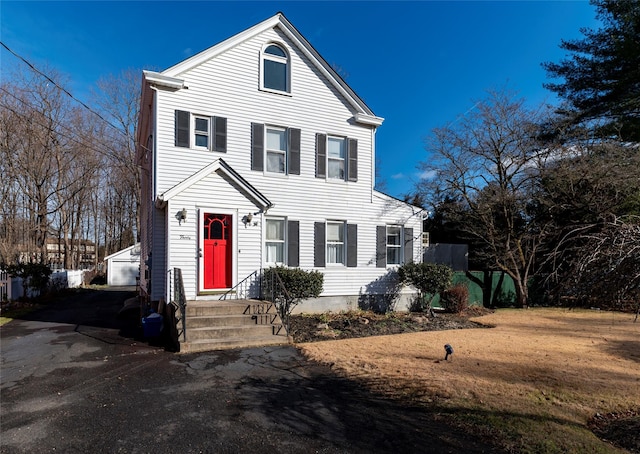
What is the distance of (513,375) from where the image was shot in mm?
6098

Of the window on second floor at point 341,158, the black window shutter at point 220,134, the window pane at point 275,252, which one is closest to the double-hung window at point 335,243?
the window on second floor at point 341,158

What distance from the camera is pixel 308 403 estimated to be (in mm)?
4926

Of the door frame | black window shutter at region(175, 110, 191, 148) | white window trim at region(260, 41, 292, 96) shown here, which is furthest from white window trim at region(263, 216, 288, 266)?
white window trim at region(260, 41, 292, 96)

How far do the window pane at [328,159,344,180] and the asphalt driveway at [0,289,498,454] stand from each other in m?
6.88

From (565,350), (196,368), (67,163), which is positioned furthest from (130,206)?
(565,350)

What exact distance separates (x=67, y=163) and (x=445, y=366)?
3081 cm

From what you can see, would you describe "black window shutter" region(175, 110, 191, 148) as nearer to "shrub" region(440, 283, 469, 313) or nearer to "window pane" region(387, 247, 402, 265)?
"window pane" region(387, 247, 402, 265)

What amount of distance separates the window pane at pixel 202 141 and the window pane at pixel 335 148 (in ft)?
13.3

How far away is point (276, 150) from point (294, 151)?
1.90ft

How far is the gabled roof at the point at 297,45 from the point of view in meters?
10.6

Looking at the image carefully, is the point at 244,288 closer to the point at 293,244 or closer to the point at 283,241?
the point at 283,241

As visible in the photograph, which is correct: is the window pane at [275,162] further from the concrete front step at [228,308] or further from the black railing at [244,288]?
the concrete front step at [228,308]

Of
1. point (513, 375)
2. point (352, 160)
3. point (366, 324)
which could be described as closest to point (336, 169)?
point (352, 160)

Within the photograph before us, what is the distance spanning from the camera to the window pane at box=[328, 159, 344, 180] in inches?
513
